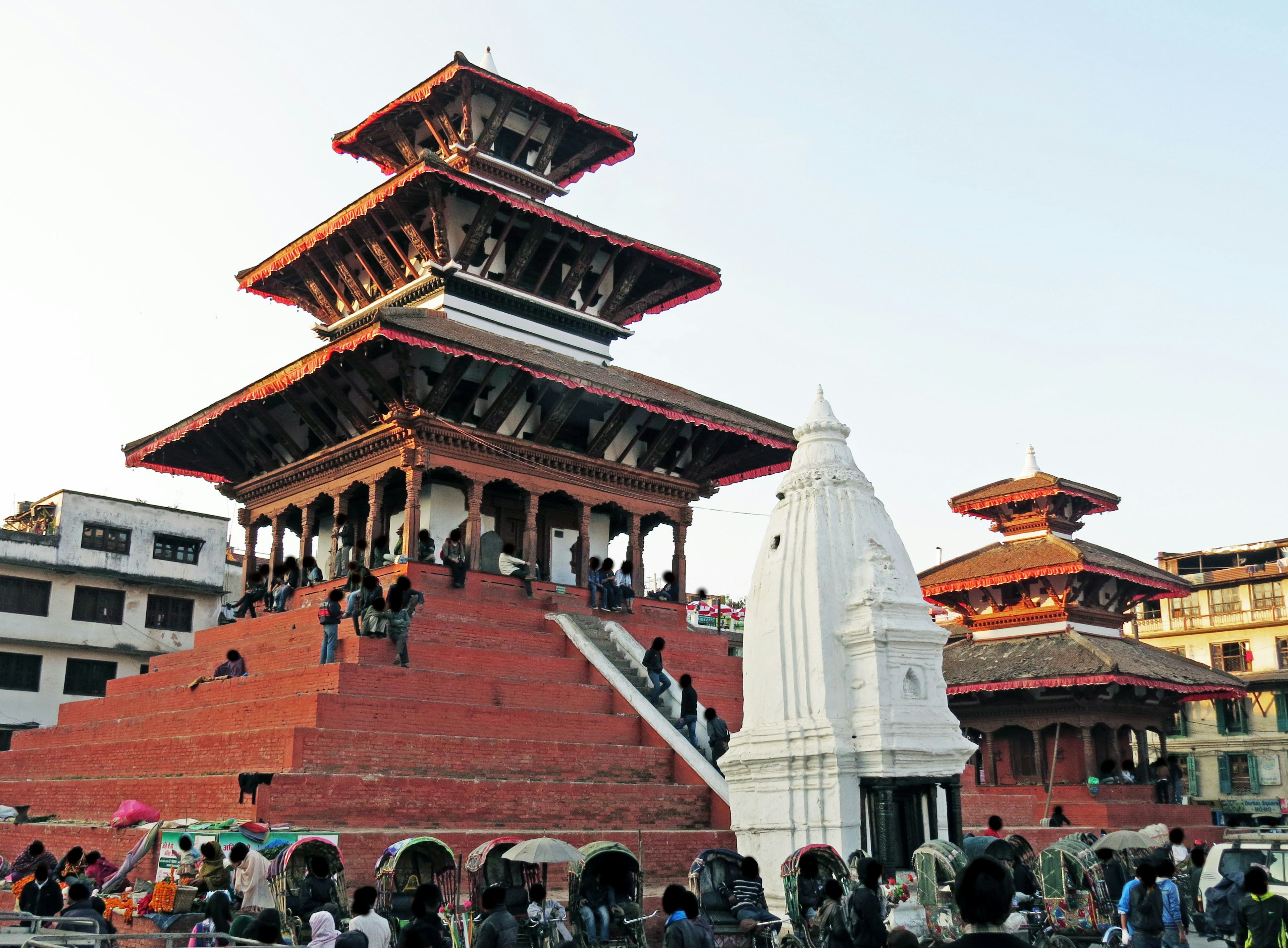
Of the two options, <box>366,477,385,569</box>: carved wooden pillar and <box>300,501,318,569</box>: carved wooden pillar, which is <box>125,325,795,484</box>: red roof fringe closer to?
<box>366,477,385,569</box>: carved wooden pillar

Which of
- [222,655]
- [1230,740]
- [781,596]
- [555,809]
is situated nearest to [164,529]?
[222,655]

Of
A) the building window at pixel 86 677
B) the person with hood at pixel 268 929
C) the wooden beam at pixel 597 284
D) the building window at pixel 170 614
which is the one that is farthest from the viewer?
the building window at pixel 170 614

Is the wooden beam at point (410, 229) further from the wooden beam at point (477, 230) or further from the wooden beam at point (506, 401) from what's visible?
the wooden beam at point (506, 401)

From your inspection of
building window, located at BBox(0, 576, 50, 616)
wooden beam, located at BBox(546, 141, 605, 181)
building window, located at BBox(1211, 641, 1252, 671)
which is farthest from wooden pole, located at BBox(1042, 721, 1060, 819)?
building window, located at BBox(0, 576, 50, 616)

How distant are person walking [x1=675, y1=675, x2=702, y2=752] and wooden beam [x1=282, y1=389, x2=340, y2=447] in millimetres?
9099

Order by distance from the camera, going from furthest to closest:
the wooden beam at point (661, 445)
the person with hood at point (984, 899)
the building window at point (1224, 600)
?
the building window at point (1224, 600)
the wooden beam at point (661, 445)
the person with hood at point (984, 899)

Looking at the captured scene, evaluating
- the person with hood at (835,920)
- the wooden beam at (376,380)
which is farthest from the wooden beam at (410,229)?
the person with hood at (835,920)

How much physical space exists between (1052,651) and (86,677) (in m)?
25.9

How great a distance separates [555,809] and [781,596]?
4.13m

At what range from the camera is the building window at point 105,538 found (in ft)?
114

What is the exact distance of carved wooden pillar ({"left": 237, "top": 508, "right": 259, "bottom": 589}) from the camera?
25.2m

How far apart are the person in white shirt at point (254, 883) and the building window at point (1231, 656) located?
43.1m

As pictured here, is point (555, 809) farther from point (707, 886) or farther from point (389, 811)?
point (707, 886)

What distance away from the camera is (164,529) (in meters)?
36.5
